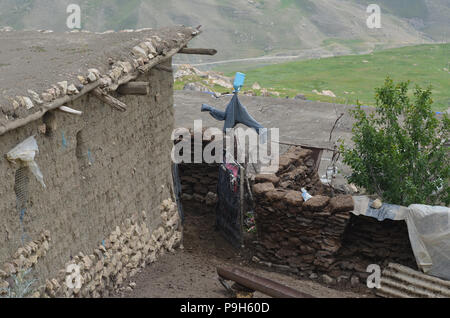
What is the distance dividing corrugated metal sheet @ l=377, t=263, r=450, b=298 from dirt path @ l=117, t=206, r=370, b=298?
419 mm

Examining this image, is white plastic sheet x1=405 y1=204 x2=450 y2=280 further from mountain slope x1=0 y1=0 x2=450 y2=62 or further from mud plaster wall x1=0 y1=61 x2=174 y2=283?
mountain slope x1=0 y1=0 x2=450 y2=62

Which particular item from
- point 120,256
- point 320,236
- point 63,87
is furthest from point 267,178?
point 63,87

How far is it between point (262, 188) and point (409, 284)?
2442 mm

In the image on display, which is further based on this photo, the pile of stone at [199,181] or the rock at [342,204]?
the pile of stone at [199,181]

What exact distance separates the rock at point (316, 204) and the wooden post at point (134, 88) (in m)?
2.90

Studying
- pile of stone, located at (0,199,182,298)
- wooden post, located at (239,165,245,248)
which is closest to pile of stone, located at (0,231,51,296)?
pile of stone, located at (0,199,182,298)

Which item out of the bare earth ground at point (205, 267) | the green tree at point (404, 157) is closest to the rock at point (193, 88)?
the bare earth ground at point (205, 267)

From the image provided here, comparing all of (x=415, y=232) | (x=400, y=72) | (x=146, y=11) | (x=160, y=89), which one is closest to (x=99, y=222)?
(x=160, y=89)

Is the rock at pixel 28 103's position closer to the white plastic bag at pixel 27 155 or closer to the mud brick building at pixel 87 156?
the mud brick building at pixel 87 156

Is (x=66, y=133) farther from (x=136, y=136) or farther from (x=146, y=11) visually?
(x=146, y=11)

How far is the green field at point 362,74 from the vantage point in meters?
28.3

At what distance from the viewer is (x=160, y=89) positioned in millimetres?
8875

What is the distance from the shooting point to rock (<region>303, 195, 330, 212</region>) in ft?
28.1

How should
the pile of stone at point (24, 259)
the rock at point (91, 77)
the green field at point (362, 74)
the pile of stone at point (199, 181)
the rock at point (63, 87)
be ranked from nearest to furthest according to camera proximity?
1. the pile of stone at point (24, 259)
2. the rock at point (63, 87)
3. the rock at point (91, 77)
4. the pile of stone at point (199, 181)
5. the green field at point (362, 74)
